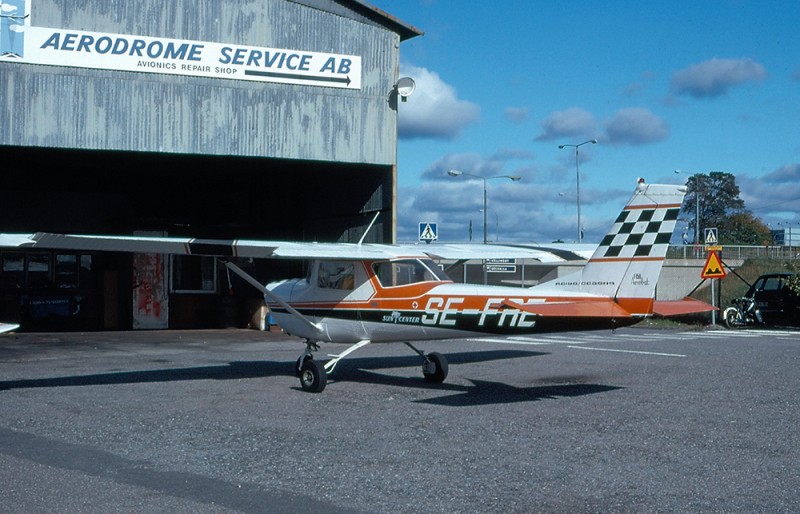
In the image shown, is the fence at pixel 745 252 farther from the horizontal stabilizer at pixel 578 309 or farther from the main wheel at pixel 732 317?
the horizontal stabilizer at pixel 578 309

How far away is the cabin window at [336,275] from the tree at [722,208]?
101 metres

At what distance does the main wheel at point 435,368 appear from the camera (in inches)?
545

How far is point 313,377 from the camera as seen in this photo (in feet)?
41.9

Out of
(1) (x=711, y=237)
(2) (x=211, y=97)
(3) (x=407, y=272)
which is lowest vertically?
(3) (x=407, y=272)

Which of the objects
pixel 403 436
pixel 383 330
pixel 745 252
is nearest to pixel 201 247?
pixel 383 330

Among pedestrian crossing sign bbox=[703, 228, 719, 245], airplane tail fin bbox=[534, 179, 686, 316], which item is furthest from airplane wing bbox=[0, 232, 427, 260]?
pedestrian crossing sign bbox=[703, 228, 719, 245]

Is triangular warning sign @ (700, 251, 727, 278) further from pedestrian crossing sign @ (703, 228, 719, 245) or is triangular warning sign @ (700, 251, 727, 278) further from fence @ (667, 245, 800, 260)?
fence @ (667, 245, 800, 260)

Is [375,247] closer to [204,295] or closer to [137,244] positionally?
[137,244]

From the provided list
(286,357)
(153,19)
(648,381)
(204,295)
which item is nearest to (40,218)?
(204,295)

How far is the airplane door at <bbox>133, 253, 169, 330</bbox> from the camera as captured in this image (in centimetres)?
2697

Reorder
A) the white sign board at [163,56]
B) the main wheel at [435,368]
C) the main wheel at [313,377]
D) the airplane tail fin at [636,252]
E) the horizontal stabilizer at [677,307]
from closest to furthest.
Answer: the airplane tail fin at [636,252] → the horizontal stabilizer at [677,307] → the main wheel at [313,377] → the main wheel at [435,368] → the white sign board at [163,56]

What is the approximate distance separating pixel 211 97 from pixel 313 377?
10716mm

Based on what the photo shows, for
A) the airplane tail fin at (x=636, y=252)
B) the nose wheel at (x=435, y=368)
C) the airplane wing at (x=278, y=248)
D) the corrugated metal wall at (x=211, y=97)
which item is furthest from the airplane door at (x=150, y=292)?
the airplane tail fin at (x=636, y=252)

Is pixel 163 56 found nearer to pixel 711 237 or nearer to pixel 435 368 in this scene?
pixel 435 368
